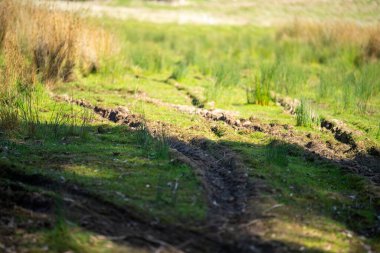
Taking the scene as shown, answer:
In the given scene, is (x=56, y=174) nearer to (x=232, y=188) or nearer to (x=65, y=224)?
(x=65, y=224)

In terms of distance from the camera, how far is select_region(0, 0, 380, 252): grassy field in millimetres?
5660

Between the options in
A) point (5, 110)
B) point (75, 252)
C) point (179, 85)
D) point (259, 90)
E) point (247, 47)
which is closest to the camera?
point (75, 252)

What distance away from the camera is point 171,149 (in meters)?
7.92

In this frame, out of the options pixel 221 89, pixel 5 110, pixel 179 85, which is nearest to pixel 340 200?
pixel 5 110

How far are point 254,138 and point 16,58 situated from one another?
4.18 m

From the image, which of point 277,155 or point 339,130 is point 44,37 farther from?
point 277,155

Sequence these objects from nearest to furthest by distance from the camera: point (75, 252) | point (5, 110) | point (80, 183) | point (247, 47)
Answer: point (75, 252)
point (80, 183)
point (5, 110)
point (247, 47)

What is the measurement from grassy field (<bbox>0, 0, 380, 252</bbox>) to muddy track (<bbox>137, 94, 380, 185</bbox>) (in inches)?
1.2

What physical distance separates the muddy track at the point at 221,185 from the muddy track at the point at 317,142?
1.22 metres

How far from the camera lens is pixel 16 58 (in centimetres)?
1020

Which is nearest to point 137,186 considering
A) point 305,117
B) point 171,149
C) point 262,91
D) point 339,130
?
point 171,149

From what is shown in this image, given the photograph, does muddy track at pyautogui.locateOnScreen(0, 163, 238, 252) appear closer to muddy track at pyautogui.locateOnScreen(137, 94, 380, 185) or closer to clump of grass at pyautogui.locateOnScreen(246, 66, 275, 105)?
muddy track at pyautogui.locateOnScreen(137, 94, 380, 185)

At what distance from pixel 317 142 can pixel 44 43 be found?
5859 mm

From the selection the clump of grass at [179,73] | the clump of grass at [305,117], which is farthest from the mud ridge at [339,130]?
the clump of grass at [179,73]
